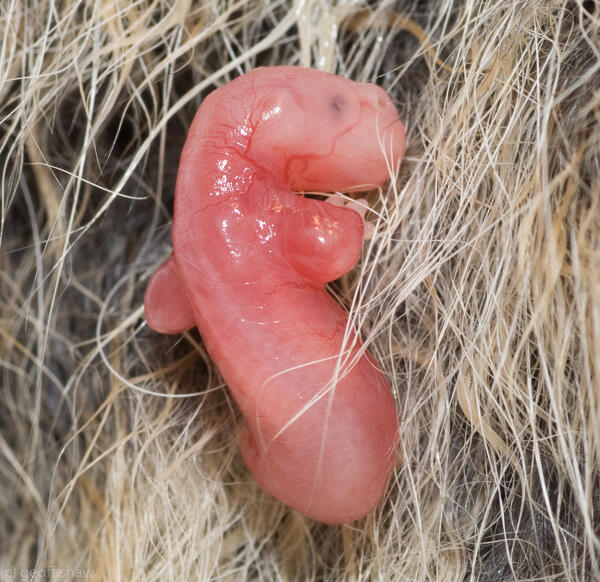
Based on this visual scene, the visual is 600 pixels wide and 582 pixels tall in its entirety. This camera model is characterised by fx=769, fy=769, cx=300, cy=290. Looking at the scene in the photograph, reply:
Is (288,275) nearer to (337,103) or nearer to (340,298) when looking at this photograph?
(340,298)

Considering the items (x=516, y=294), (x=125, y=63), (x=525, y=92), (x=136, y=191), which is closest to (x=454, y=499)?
(x=516, y=294)

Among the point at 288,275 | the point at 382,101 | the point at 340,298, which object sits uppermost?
the point at 382,101

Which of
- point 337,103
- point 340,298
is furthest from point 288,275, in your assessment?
point 337,103

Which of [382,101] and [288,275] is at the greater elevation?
[382,101]

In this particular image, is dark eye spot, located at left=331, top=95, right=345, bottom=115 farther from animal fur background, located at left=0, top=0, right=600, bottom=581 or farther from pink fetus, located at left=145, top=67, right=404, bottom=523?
animal fur background, located at left=0, top=0, right=600, bottom=581

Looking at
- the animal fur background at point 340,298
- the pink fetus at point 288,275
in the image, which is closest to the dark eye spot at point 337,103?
the pink fetus at point 288,275

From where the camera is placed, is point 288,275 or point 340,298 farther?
point 340,298

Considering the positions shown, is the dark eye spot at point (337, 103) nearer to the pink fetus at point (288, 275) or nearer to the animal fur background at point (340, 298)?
the pink fetus at point (288, 275)

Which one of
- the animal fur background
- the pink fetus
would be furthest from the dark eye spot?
the animal fur background
